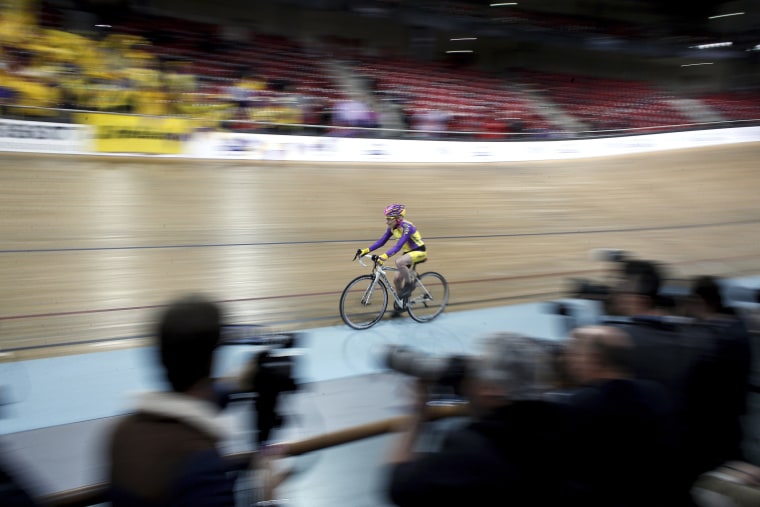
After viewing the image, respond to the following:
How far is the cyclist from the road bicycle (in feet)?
0.19

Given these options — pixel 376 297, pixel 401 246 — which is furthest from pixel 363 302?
pixel 401 246

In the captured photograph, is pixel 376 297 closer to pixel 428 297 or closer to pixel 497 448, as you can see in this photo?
pixel 428 297

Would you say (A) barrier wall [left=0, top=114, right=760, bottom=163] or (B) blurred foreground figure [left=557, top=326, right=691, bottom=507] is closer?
(B) blurred foreground figure [left=557, top=326, right=691, bottom=507]

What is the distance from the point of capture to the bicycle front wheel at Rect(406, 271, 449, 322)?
5.27 m

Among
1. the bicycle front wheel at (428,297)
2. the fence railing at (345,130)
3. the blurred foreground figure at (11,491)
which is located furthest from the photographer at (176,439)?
the fence railing at (345,130)

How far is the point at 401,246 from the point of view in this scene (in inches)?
199

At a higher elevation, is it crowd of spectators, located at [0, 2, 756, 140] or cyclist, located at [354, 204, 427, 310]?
crowd of spectators, located at [0, 2, 756, 140]

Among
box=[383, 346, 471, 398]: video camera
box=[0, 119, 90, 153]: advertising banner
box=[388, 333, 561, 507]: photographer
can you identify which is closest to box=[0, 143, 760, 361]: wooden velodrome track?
box=[0, 119, 90, 153]: advertising banner

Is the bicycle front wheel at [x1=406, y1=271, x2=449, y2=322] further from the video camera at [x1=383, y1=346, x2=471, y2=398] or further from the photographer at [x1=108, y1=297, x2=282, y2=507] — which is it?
the photographer at [x1=108, y1=297, x2=282, y2=507]

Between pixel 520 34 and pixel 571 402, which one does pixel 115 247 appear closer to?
pixel 571 402

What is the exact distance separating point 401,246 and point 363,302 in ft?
2.01

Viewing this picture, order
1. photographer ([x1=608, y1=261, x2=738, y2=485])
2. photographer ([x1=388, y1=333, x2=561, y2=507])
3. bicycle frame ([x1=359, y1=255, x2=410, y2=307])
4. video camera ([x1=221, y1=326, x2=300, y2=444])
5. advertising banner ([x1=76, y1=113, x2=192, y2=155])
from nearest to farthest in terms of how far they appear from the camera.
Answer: photographer ([x1=388, y1=333, x2=561, y2=507]) < video camera ([x1=221, y1=326, x2=300, y2=444]) < photographer ([x1=608, y1=261, x2=738, y2=485]) < bicycle frame ([x1=359, y1=255, x2=410, y2=307]) < advertising banner ([x1=76, y1=113, x2=192, y2=155])

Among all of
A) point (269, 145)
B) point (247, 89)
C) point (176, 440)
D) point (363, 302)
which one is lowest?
point (363, 302)

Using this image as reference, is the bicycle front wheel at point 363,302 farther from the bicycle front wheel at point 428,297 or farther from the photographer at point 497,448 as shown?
the photographer at point 497,448
